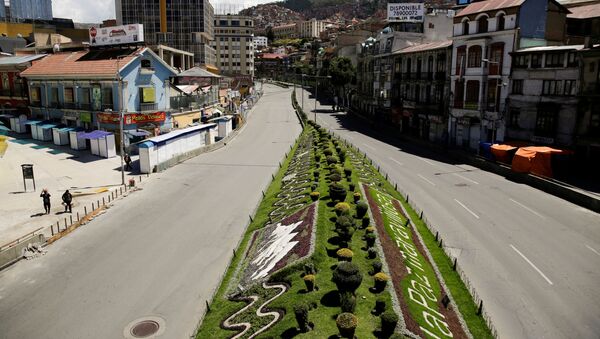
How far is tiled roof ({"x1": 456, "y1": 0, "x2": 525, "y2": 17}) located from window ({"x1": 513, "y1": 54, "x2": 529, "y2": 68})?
611 centimetres

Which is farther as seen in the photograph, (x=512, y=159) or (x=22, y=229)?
(x=512, y=159)

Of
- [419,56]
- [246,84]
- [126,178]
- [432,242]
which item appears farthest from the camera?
[246,84]

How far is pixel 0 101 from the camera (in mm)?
80125

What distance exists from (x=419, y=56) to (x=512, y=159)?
3103cm

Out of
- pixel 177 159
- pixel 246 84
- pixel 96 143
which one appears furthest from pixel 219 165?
pixel 246 84

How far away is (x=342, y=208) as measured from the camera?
29.0 meters

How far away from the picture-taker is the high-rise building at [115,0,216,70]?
5561 inches

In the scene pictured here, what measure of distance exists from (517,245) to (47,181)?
4296cm

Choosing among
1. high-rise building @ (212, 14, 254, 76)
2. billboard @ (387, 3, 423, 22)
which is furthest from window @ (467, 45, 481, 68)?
high-rise building @ (212, 14, 254, 76)

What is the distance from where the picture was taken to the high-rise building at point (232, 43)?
19400 centimetres

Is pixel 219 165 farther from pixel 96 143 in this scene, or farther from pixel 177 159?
pixel 96 143

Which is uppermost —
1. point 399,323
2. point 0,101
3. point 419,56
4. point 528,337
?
point 419,56

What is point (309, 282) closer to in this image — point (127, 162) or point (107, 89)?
point (127, 162)

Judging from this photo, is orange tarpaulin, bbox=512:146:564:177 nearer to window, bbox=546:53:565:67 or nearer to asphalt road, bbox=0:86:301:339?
window, bbox=546:53:565:67
